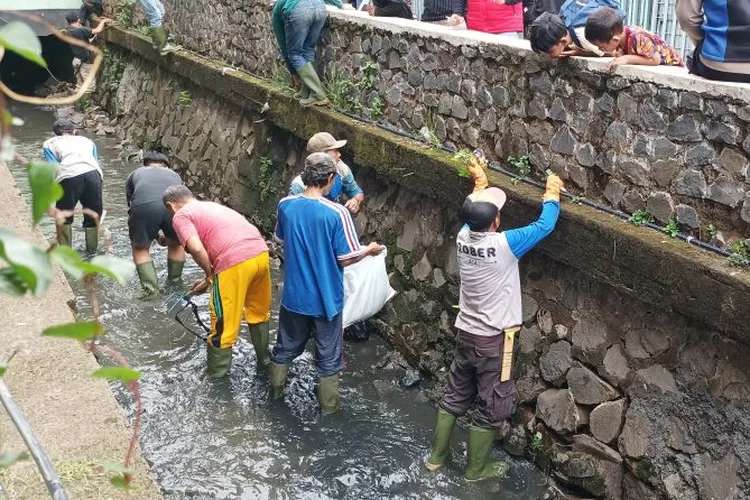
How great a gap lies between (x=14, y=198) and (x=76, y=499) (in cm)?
477

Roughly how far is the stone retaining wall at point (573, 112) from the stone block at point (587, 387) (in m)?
1.02

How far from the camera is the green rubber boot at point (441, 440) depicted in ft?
16.9

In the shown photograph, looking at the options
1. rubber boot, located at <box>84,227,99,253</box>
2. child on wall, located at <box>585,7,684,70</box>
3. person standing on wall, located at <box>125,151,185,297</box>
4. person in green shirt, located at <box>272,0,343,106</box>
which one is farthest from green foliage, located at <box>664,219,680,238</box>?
rubber boot, located at <box>84,227,99,253</box>

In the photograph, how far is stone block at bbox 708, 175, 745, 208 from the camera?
4.04 meters

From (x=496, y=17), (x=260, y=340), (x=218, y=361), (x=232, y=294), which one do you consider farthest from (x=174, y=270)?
(x=496, y=17)

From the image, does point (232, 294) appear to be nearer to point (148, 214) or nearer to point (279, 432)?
point (279, 432)

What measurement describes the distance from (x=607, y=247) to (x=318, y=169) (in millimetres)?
1970

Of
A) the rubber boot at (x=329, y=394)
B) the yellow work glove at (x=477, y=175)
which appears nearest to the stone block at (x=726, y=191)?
the yellow work glove at (x=477, y=175)

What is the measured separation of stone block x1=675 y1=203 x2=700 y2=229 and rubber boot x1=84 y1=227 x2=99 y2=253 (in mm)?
6400

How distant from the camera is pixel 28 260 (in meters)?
1.09

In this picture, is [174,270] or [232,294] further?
[174,270]

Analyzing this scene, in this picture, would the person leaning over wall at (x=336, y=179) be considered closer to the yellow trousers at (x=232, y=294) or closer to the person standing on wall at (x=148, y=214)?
the yellow trousers at (x=232, y=294)

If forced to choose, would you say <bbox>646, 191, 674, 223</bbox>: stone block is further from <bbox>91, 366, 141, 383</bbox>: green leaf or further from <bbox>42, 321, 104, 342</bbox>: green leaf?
<bbox>42, 321, 104, 342</bbox>: green leaf

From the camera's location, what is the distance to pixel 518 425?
18.0ft
